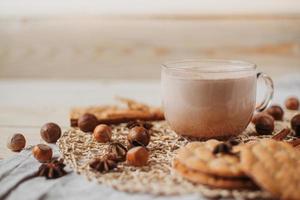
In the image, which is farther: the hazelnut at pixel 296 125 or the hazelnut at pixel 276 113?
the hazelnut at pixel 276 113

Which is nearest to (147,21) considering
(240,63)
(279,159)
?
(240,63)

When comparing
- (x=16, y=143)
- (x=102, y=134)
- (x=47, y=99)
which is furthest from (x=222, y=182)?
(x=47, y=99)

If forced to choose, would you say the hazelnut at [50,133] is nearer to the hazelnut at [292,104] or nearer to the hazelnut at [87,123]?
the hazelnut at [87,123]

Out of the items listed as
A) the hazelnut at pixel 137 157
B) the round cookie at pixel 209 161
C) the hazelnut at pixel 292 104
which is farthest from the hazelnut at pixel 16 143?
the hazelnut at pixel 292 104

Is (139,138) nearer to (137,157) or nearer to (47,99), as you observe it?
(137,157)

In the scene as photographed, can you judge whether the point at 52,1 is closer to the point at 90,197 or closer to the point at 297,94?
the point at 297,94

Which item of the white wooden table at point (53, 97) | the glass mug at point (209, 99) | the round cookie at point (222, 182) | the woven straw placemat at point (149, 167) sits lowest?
the white wooden table at point (53, 97)

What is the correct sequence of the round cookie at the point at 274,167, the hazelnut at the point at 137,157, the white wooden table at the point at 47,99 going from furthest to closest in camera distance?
the white wooden table at the point at 47,99 → the hazelnut at the point at 137,157 → the round cookie at the point at 274,167
